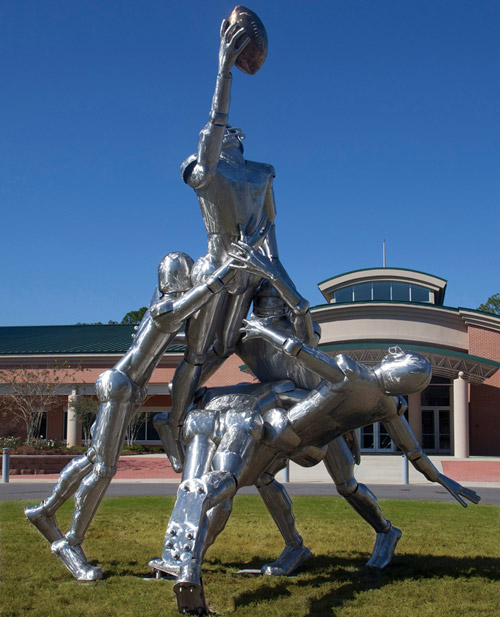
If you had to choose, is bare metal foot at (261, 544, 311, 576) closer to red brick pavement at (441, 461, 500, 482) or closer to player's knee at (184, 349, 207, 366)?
player's knee at (184, 349, 207, 366)

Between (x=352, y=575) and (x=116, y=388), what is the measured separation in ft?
9.19

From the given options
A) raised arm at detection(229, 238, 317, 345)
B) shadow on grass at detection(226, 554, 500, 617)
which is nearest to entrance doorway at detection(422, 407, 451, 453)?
shadow on grass at detection(226, 554, 500, 617)

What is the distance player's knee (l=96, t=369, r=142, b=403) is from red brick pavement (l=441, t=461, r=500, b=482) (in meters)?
12.8

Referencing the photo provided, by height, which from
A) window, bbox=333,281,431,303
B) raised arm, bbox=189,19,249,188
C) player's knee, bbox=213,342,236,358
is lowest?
player's knee, bbox=213,342,236,358

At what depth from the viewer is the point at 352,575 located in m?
6.09

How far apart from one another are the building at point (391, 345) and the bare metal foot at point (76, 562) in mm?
18186

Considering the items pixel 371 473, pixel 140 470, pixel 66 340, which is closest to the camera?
pixel 371 473

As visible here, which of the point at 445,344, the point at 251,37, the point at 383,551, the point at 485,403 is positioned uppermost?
the point at 251,37

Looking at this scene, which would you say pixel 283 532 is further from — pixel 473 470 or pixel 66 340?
pixel 66 340

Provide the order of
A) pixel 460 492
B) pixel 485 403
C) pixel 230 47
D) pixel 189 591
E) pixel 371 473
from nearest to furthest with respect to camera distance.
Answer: pixel 189 591
pixel 230 47
pixel 460 492
pixel 371 473
pixel 485 403

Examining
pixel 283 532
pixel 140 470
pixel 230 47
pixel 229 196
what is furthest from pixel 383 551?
pixel 140 470

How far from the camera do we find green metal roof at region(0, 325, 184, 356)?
29.1 m

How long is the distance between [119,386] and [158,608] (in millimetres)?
1798

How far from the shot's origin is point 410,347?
950 inches
